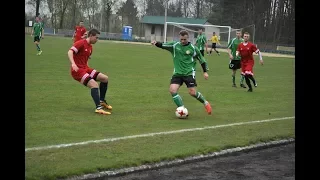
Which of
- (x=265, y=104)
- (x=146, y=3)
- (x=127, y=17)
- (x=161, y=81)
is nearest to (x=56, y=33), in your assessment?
(x=127, y=17)

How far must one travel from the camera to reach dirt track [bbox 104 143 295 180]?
5832 millimetres

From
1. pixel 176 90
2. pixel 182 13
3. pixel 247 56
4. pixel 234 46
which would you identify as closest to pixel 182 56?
pixel 176 90

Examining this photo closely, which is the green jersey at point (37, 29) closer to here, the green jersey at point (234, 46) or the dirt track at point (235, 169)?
the green jersey at point (234, 46)

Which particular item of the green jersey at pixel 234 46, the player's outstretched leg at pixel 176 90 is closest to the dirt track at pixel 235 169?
the player's outstretched leg at pixel 176 90

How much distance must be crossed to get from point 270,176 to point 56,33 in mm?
68273

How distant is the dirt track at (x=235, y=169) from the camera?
19.1 feet

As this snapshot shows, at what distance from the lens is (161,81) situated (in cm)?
1752

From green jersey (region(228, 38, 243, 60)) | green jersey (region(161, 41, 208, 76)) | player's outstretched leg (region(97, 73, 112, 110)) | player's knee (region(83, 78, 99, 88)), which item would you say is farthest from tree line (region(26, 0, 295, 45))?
player's knee (region(83, 78, 99, 88))

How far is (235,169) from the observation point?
6324 millimetres

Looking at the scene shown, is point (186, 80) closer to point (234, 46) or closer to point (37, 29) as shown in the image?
point (234, 46)

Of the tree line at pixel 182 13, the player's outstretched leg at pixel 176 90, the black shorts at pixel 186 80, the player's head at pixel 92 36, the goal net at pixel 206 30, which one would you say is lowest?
the player's outstretched leg at pixel 176 90

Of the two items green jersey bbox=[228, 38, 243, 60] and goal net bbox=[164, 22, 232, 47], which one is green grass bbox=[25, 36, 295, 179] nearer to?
green jersey bbox=[228, 38, 243, 60]
